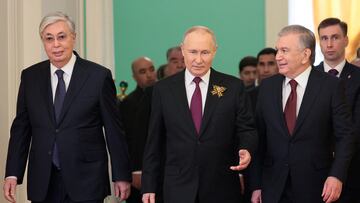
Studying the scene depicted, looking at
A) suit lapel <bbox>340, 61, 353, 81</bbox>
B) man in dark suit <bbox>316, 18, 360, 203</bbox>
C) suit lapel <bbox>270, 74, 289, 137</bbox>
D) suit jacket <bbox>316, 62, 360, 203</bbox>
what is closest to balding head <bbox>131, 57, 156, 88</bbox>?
man in dark suit <bbox>316, 18, 360, 203</bbox>

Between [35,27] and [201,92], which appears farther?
[35,27]

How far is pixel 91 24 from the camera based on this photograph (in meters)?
7.93

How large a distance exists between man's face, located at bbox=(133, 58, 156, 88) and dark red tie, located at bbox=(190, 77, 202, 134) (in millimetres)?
3054

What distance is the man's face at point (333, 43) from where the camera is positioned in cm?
648

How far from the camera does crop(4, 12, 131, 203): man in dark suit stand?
17.4 feet

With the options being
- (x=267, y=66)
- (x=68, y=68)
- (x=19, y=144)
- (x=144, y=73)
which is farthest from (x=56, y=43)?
(x=144, y=73)

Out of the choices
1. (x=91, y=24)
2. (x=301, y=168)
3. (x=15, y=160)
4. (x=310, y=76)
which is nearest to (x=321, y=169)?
(x=301, y=168)

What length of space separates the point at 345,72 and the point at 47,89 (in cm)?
222

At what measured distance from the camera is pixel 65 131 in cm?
532

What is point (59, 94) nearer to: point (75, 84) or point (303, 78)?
point (75, 84)

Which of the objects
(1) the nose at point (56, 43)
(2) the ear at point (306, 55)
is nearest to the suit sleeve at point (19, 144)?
(1) the nose at point (56, 43)

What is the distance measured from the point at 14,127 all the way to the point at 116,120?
2.11 feet

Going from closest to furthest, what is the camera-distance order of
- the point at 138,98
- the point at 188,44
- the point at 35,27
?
1. the point at 188,44
2. the point at 35,27
3. the point at 138,98

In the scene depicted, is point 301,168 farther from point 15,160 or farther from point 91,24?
point 91,24
